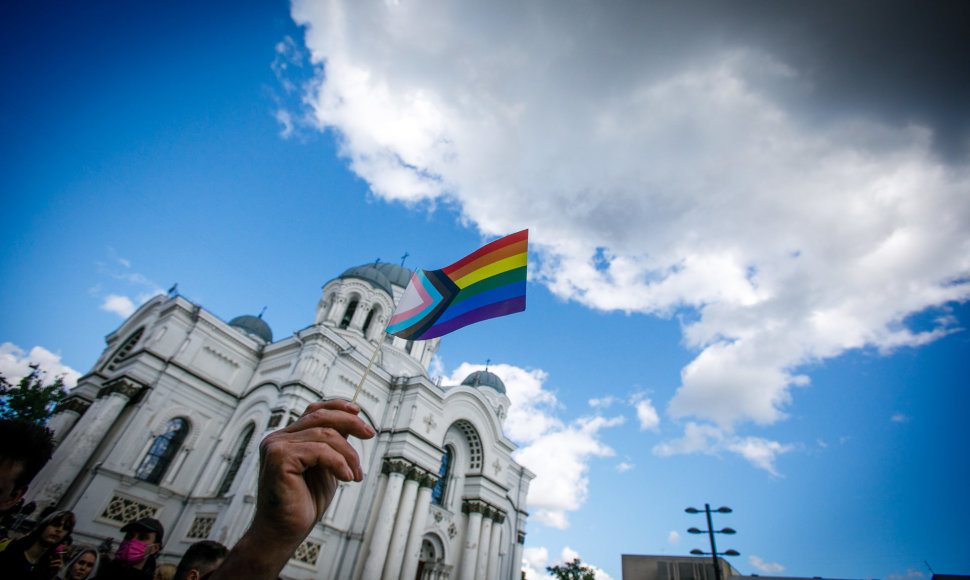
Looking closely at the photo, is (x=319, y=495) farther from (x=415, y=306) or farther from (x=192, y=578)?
(x=415, y=306)

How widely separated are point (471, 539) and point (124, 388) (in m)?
13.0

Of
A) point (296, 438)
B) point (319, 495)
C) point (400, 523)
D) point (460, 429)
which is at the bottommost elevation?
point (319, 495)

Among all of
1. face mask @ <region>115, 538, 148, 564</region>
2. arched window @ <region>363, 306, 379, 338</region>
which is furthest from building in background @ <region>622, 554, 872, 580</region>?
face mask @ <region>115, 538, 148, 564</region>

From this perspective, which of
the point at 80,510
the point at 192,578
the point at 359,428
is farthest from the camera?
the point at 80,510

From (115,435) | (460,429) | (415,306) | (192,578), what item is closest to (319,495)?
(192,578)

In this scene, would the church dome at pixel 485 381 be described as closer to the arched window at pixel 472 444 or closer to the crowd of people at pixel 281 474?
the arched window at pixel 472 444

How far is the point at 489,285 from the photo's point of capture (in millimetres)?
5242

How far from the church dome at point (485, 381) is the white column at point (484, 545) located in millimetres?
9810

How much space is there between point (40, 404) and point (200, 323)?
10312mm

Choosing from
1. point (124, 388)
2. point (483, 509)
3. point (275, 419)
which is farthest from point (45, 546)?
point (483, 509)

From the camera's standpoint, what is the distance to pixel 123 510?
485 inches

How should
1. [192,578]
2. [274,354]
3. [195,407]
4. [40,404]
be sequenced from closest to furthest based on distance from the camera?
[192,578], [195,407], [274,354], [40,404]

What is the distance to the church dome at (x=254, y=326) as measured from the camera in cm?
2177

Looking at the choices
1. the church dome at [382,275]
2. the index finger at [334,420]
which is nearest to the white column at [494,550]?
the church dome at [382,275]
